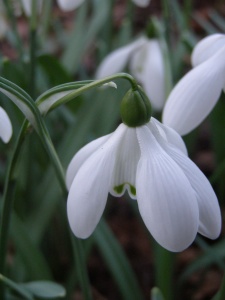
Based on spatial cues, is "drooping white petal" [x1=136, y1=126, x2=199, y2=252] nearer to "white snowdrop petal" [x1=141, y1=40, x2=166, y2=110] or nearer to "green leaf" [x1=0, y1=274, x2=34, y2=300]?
"green leaf" [x1=0, y1=274, x2=34, y2=300]

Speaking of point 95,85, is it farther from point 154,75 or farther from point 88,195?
point 154,75

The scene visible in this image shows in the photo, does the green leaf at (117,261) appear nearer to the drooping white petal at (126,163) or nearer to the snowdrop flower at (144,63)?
the snowdrop flower at (144,63)

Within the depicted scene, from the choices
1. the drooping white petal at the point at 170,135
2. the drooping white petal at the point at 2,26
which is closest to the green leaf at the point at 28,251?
the drooping white petal at the point at 170,135

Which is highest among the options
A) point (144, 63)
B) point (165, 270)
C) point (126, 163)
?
point (144, 63)

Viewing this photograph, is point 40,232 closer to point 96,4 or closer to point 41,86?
point 41,86

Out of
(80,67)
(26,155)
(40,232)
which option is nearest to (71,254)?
(40,232)

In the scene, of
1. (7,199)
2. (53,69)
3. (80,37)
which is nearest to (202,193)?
(7,199)

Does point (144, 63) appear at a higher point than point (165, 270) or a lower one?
higher
